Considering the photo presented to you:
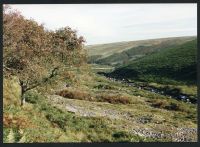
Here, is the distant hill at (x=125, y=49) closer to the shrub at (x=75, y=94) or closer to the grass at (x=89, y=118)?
the grass at (x=89, y=118)

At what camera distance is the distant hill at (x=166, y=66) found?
85.3 feet

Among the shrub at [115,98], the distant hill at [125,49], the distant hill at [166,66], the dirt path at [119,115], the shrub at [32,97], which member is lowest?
the dirt path at [119,115]

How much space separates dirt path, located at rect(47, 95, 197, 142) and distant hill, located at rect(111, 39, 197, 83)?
2.08m

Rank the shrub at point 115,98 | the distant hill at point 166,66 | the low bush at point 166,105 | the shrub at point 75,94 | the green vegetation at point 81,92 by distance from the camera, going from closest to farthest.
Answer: the green vegetation at point 81,92 → the distant hill at point 166,66 → the low bush at point 166,105 → the shrub at point 75,94 → the shrub at point 115,98

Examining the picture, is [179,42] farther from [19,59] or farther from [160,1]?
[19,59]

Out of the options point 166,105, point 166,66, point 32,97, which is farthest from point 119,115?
point 32,97

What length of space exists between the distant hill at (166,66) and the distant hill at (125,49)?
264 mm

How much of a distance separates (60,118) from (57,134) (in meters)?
0.94

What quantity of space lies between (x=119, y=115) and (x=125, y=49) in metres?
3.27

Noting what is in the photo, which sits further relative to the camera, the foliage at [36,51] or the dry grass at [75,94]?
the dry grass at [75,94]

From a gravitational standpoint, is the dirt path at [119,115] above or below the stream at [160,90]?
below

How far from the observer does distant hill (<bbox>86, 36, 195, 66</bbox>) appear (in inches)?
1042

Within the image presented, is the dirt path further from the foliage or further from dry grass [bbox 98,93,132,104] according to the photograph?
the foliage

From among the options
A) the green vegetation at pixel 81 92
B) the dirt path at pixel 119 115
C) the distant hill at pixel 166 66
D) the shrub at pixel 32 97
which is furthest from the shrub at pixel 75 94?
the distant hill at pixel 166 66
